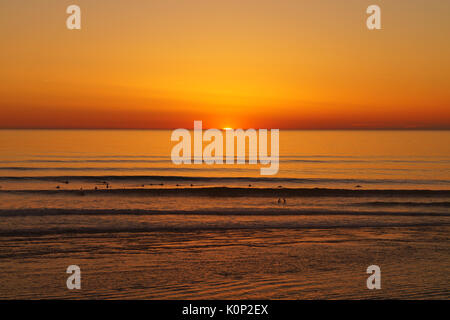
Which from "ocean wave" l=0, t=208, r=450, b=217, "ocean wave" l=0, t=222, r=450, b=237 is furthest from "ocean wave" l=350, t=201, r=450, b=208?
"ocean wave" l=0, t=222, r=450, b=237

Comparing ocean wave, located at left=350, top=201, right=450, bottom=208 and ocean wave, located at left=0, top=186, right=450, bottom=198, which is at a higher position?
ocean wave, located at left=0, top=186, right=450, bottom=198

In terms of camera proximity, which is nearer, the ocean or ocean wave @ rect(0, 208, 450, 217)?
the ocean

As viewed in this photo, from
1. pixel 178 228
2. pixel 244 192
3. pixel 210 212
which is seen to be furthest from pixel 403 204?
pixel 178 228

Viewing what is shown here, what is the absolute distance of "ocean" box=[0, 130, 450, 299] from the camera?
11.0 meters

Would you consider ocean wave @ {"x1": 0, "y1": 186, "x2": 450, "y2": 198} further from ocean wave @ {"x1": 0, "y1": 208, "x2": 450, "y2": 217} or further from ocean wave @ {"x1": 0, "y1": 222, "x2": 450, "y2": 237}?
ocean wave @ {"x1": 0, "y1": 222, "x2": 450, "y2": 237}

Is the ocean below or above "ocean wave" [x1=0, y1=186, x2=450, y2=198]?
below

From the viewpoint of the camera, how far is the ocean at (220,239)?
11.0m

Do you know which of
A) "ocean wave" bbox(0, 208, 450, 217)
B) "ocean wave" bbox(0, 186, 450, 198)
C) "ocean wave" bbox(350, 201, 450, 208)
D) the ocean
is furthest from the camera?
"ocean wave" bbox(0, 186, 450, 198)

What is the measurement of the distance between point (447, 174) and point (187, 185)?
27.8 metres

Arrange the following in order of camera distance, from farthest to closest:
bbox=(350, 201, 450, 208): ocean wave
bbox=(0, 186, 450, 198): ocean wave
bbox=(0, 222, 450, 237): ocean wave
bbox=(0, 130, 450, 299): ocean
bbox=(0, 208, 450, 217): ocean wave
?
bbox=(0, 186, 450, 198): ocean wave
bbox=(350, 201, 450, 208): ocean wave
bbox=(0, 208, 450, 217): ocean wave
bbox=(0, 222, 450, 237): ocean wave
bbox=(0, 130, 450, 299): ocean

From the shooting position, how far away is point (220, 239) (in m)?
16.7
